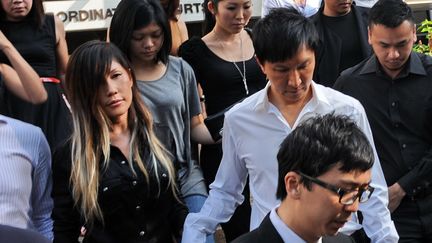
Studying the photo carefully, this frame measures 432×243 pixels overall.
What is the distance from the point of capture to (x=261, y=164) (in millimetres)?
2732

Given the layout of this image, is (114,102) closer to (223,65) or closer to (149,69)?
(149,69)

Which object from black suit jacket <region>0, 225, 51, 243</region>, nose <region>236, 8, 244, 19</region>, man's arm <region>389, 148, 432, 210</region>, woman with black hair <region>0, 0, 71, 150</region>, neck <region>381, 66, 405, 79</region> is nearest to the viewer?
black suit jacket <region>0, 225, 51, 243</region>

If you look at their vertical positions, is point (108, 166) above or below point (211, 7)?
below

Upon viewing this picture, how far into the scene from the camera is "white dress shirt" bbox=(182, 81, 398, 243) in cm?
265

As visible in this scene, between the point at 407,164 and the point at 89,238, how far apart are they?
1648 mm

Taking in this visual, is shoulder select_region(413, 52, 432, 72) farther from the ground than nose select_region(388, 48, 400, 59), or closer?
closer

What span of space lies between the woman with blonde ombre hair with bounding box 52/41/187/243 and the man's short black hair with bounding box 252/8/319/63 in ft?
2.23

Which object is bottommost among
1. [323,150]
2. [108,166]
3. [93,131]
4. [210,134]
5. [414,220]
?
[414,220]

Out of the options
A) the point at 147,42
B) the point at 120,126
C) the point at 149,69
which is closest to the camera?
the point at 120,126

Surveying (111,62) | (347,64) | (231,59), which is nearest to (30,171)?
(111,62)

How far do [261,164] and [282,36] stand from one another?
554 mm

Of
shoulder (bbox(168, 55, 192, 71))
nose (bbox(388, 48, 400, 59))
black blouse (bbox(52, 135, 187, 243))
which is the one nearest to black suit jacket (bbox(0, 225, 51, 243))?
black blouse (bbox(52, 135, 187, 243))

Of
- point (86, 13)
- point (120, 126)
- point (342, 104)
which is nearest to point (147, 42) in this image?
point (120, 126)

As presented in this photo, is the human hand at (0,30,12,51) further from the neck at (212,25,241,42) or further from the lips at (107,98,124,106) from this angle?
the neck at (212,25,241,42)
